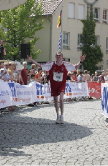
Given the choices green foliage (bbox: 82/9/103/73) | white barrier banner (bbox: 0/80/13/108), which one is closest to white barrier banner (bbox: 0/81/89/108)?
white barrier banner (bbox: 0/80/13/108)

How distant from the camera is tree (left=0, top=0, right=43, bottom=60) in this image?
1606 inches

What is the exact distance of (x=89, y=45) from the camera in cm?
4872

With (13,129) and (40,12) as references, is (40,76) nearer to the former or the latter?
(13,129)

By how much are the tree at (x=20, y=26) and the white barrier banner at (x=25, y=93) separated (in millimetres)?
16967

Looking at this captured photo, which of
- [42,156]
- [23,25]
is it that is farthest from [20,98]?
[23,25]

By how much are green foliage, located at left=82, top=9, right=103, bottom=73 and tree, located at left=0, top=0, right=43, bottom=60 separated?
26.3 feet

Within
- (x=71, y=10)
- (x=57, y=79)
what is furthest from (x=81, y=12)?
(x=57, y=79)

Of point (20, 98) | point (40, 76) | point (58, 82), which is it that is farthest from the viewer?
point (40, 76)

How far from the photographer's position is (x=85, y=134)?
10.6 metres

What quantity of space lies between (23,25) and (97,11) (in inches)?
522

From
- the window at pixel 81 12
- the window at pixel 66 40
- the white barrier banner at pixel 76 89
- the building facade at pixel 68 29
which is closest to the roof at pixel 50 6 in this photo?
the building facade at pixel 68 29

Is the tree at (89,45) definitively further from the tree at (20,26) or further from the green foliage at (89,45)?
the tree at (20,26)

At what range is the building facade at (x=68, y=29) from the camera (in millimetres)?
45844

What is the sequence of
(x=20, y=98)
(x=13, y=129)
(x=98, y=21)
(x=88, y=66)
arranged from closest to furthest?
(x=13, y=129) < (x=20, y=98) < (x=88, y=66) < (x=98, y=21)
